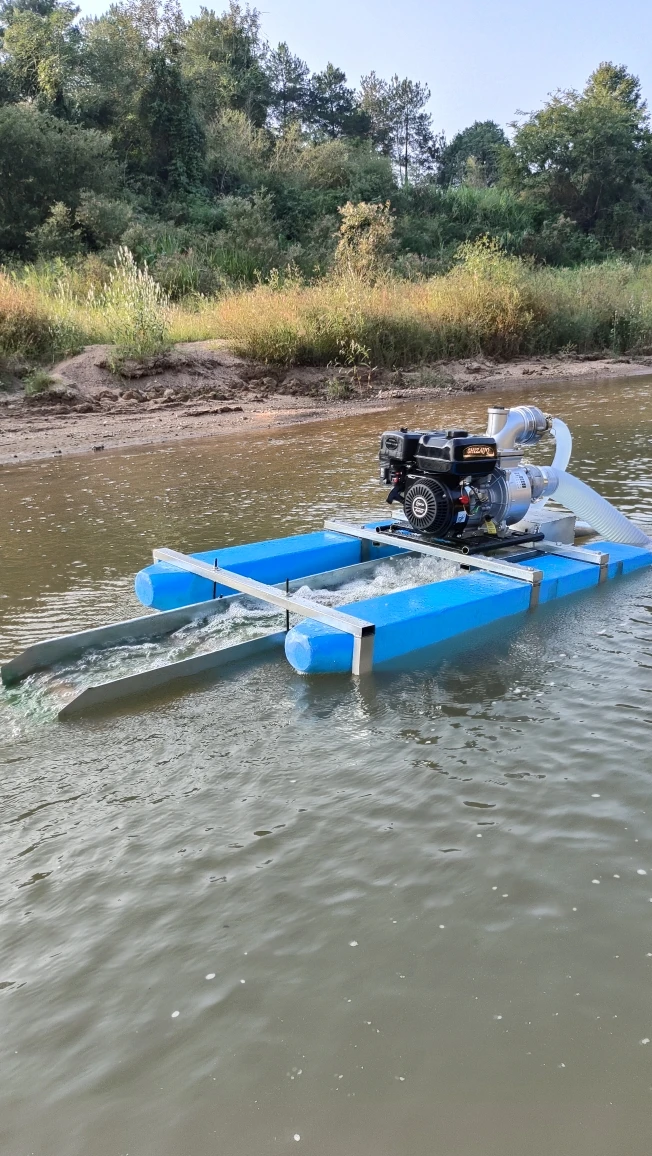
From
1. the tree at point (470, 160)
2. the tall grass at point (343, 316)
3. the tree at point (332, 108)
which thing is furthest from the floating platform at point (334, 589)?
the tree at point (332, 108)

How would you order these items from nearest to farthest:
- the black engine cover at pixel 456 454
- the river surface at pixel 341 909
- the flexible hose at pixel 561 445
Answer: the river surface at pixel 341 909 → the black engine cover at pixel 456 454 → the flexible hose at pixel 561 445

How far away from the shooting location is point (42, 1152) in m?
1.99

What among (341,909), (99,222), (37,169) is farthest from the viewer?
(37,169)

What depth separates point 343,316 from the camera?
47.0 ft

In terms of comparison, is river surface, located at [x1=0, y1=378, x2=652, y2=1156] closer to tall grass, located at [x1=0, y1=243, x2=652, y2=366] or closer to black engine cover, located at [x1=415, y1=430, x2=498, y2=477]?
black engine cover, located at [x1=415, y1=430, x2=498, y2=477]

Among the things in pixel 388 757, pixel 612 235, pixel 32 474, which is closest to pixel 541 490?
pixel 388 757

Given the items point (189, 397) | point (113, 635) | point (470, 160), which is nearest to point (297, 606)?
A: point (113, 635)

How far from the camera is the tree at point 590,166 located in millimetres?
34125

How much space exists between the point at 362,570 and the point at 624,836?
9.12ft

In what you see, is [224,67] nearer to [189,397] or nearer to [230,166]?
[230,166]

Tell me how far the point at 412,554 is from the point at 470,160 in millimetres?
43821

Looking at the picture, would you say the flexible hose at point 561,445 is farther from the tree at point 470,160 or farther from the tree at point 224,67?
the tree at point 470,160

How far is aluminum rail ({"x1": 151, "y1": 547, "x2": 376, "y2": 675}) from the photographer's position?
4.09 metres

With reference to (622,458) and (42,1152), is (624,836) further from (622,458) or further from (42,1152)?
(622,458)
